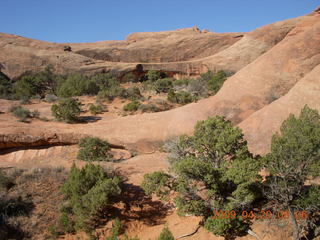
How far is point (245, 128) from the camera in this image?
1107 cm

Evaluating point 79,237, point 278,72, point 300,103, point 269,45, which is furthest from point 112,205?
point 269,45

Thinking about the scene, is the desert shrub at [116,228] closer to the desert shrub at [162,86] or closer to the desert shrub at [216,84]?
the desert shrub at [216,84]

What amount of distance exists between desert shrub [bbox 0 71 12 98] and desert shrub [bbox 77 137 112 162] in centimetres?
1969

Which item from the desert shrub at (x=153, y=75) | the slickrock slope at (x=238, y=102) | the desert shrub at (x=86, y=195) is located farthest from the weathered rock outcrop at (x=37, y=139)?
the desert shrub at (x=153, y=75)

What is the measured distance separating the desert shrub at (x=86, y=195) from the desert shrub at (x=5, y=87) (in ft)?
79.6

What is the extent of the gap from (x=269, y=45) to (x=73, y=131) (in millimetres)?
26042

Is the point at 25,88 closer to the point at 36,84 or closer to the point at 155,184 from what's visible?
the point at 36,84

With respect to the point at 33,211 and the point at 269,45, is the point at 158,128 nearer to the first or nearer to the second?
the point at 33,211

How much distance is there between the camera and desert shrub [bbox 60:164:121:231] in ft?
23.4

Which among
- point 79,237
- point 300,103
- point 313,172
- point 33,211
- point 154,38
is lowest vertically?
point 79,237

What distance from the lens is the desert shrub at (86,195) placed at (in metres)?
7.12

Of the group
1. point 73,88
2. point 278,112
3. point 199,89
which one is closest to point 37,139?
point 278,112

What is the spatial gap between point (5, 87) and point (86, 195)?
27877 mm

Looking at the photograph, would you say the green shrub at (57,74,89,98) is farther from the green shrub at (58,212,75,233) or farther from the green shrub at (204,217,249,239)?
the green shrub at (204,217,249,239)
